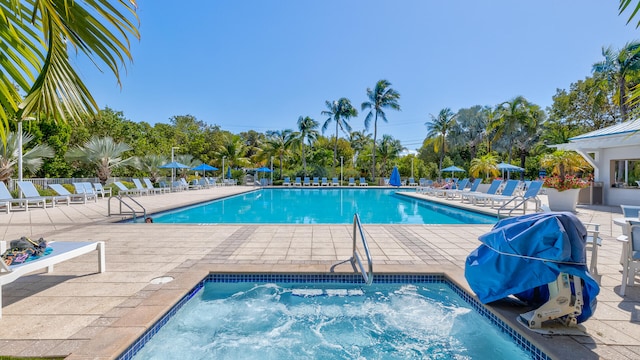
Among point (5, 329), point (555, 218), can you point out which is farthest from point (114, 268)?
point (555, 218)

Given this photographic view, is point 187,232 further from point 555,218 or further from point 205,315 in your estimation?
point 555,218

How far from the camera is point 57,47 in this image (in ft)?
4.50

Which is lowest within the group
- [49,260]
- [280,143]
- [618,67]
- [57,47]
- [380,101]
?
[49,260]

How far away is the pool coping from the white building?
10.8 m

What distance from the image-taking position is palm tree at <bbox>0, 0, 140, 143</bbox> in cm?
128

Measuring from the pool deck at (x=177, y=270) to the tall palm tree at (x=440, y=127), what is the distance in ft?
73.1

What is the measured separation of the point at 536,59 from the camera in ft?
48.2

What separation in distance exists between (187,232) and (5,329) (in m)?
3.70

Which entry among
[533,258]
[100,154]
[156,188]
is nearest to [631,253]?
[533,258]

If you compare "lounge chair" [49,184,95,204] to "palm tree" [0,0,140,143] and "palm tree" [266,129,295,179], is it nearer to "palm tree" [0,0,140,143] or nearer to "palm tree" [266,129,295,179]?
"palm tree" [0,0,140,143]

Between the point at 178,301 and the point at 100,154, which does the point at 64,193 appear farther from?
the point at 178,301

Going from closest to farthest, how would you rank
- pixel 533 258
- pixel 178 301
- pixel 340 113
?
pixel 533 258
pixel 178 301
pixel 340 113

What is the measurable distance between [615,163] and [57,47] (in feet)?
51.0

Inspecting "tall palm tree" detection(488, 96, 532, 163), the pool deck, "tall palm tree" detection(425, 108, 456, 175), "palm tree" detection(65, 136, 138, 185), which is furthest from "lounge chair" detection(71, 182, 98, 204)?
"tall palm tree" detection(488, 96, 532, 163)
